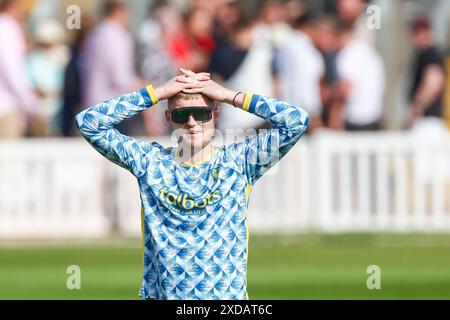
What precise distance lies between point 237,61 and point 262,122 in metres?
0.84

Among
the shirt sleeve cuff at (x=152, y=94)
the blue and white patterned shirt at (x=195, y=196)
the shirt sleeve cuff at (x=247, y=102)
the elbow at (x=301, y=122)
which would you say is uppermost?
the shirt sleeve cuff at (x=152, y=94)

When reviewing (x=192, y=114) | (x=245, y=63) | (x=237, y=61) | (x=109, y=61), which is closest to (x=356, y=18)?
(x=245, y=63)

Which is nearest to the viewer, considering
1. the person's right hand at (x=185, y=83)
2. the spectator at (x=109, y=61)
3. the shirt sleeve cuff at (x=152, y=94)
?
the person's right hand at (x=185, y=83)

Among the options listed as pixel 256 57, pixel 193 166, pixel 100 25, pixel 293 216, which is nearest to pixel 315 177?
pixel 293 216

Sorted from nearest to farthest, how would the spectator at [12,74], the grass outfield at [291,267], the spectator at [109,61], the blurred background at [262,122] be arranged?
the grass outfield at [291,267] < the blurred background at [262,122] < the spectator at [12,74] < the spectator at [109,61]

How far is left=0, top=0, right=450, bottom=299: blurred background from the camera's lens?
57.5 ft

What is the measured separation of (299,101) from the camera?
18.8 meters

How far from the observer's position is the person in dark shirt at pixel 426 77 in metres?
18.5

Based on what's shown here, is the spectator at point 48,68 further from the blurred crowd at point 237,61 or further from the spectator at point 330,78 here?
the spectator at point 330,78

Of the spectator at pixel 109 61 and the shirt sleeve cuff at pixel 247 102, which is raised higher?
the spectator at pixel 109 61

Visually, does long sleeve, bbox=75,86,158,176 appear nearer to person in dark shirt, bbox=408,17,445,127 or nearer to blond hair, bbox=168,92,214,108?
blond hair, bbox=168,92,214,108

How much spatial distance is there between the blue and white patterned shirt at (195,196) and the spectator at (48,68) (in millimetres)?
13492

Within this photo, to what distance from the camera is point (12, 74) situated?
18000 millimetres

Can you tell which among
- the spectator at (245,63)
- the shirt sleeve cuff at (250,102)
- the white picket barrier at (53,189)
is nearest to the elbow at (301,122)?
the shirt sleeve cuff at (250,102)
